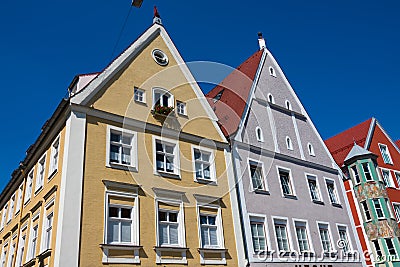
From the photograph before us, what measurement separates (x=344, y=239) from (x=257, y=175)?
8.36 m

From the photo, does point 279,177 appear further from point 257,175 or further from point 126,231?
point 126,231

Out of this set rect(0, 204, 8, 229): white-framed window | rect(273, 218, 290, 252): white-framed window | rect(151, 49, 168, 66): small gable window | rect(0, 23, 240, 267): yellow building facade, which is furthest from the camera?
rect(0, 204, 8, 229): white-framed window

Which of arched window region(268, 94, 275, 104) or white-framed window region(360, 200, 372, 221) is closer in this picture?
arched window region(268, 94, 275, 104)

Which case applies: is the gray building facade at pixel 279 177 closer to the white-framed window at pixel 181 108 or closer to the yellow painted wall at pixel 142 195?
the yellow painted wall at pixel 142 195

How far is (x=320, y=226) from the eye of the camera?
23.7 metres

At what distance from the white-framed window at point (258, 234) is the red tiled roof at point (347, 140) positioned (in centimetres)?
1439

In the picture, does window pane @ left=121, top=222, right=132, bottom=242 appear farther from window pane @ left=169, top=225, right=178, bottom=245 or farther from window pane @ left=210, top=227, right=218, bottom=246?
A: window pane @ left=210, top=227, right=218, bottom=246

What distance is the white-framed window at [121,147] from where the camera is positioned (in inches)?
642

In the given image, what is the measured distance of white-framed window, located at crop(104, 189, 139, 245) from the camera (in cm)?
1462

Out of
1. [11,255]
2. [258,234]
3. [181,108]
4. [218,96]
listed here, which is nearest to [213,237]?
[258,234]

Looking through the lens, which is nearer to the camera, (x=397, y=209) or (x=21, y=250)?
(x=21, y=250)

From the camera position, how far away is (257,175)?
22078 millimetres

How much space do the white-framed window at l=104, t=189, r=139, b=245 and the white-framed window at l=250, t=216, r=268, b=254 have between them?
7.08 m

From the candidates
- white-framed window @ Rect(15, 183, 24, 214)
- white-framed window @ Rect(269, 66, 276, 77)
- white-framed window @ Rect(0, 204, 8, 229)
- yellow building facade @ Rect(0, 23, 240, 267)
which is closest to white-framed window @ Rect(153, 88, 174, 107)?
yellow building facade @ Rect(0, 23, 240, 267)
